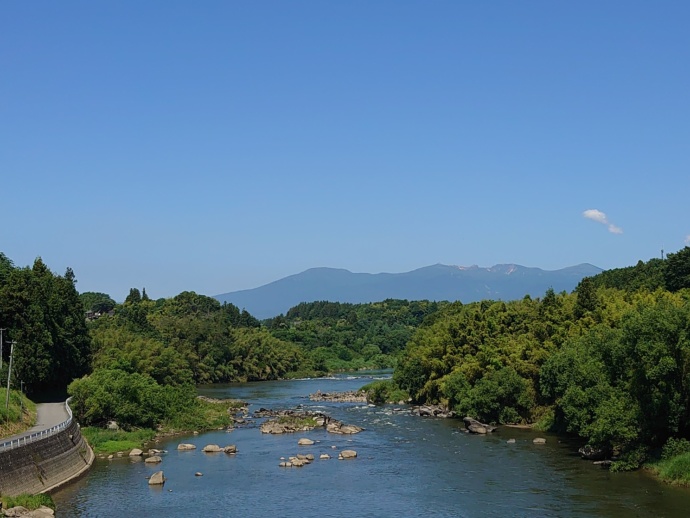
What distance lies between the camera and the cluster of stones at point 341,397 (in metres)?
89.8

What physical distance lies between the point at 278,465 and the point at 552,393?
23.5 m

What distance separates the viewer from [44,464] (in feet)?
128

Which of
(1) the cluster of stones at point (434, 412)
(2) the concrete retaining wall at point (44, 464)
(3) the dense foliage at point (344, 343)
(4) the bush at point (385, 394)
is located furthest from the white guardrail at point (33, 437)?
(3) the dense foliage at point (344, 343)

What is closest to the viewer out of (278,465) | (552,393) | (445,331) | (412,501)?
(412,501)

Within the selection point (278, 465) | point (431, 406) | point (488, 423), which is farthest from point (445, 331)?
point (278, 465)

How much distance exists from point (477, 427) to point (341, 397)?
34049 millimetres

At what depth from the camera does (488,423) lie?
209 feet

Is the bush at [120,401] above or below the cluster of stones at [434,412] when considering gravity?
above

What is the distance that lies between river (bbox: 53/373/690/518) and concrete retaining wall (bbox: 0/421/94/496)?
2.95 ft

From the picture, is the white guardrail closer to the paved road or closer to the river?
the paved road

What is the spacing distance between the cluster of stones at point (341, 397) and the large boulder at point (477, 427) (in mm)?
28778

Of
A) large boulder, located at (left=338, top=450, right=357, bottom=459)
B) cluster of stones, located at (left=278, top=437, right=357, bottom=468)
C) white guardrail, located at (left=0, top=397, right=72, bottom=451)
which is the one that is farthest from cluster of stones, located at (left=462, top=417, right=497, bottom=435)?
white guardrail, located at (left=0, top=397, right=72, bottom=451)

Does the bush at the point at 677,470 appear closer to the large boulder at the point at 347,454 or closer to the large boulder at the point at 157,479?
the large boulder at the point at 347,454

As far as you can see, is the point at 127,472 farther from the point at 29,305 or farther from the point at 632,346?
the point at 632,346
